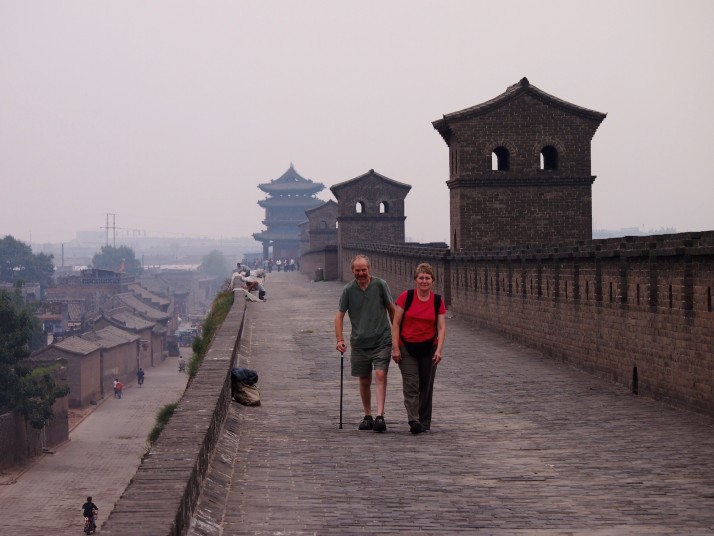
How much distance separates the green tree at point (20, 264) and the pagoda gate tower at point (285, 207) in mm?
31177

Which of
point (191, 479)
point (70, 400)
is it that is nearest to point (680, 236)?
point (191, 479)

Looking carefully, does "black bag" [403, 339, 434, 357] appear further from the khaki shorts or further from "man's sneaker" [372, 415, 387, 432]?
"man's sneaker" [372, 415, 387, 432]

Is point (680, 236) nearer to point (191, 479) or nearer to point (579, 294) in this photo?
point (579, 294)

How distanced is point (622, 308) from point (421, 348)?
4666 mm

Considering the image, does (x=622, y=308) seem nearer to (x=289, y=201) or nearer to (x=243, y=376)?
(x=243, y=376)

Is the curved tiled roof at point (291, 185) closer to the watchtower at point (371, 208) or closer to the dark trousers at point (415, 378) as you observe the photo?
the watchtower at point (371, 208)

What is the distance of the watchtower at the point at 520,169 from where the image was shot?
3306 centimetres

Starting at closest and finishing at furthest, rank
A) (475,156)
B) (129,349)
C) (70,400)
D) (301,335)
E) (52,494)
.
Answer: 1. (301,335)
2. (475,156)
3. (52,494)
4. (70,400)
5. (129,349)

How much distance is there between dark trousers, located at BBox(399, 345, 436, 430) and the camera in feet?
32.7

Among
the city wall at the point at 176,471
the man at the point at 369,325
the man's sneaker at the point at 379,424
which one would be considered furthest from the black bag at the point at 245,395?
the man's sneaker at the point at 379,424

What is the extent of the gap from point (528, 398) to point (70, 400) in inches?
2219

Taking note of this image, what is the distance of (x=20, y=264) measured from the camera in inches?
4946

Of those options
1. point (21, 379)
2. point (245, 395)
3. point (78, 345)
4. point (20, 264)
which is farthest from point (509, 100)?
point (20, 264)

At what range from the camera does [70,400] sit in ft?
216
